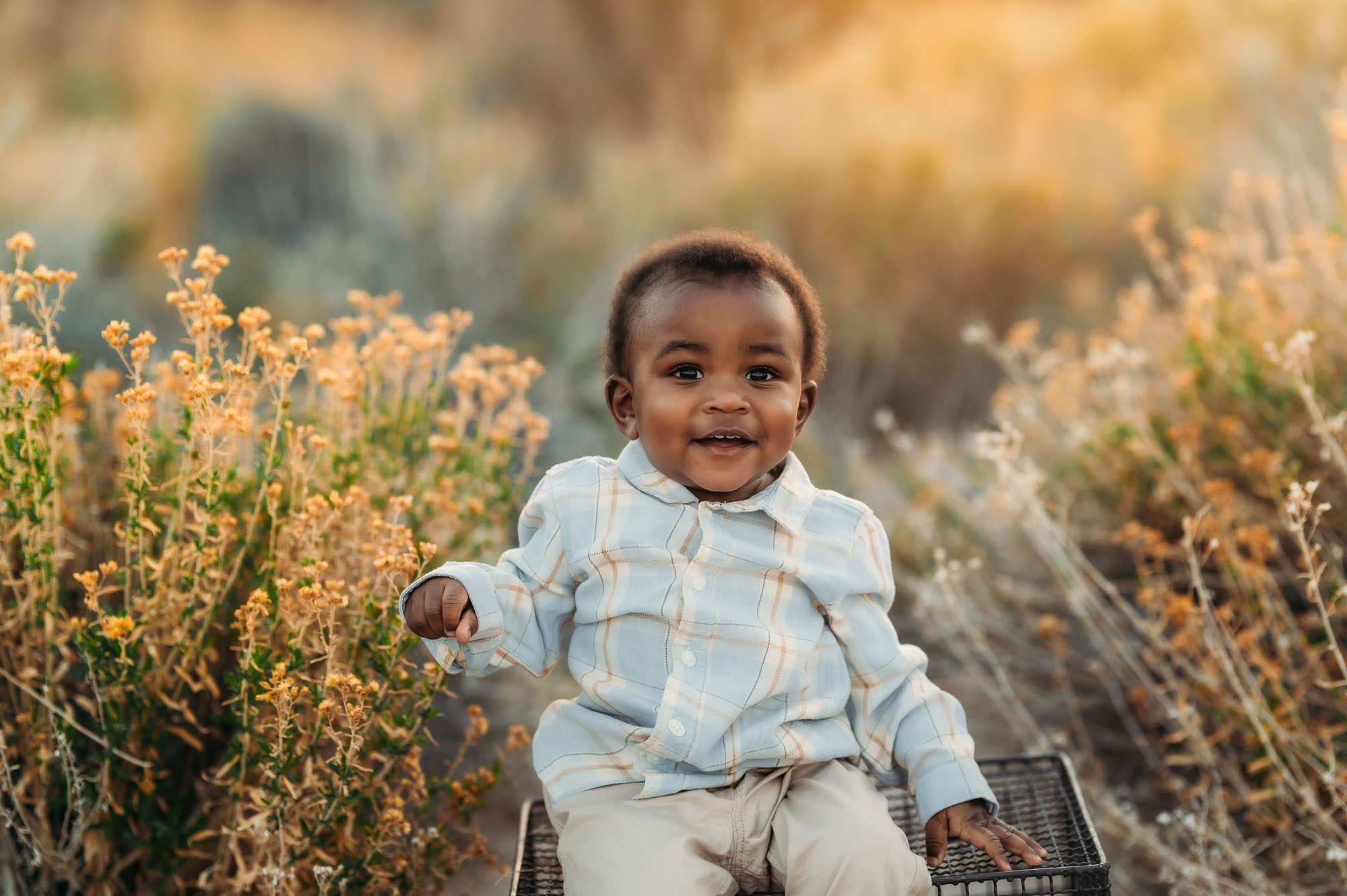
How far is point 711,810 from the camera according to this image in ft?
5.92

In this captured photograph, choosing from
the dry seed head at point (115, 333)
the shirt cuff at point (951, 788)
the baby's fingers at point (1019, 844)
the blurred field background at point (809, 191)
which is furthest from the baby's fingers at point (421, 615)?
the blurred field background at point (809, 191)

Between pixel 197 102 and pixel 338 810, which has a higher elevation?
pixel 197 102

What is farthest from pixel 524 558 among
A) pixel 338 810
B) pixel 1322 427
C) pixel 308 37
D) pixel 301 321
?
pixel 308 37

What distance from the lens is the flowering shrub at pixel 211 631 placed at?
1.90 meters

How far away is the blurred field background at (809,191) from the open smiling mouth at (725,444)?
158 centimetres

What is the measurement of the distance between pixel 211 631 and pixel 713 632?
1.01 metres

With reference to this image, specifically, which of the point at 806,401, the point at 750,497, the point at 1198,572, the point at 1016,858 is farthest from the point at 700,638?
the point at 1198,572

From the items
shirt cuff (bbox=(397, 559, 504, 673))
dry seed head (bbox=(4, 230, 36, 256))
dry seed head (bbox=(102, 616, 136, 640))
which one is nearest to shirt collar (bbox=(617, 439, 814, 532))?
shirt cuff (bbox=(397, 559, 504, 673))

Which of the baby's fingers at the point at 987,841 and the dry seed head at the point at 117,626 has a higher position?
the dry seed head at the point at 117,626

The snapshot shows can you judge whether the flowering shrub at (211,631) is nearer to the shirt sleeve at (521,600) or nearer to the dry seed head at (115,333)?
the dry seed head at (115,333)

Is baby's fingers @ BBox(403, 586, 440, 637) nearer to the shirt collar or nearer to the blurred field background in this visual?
the shirt collar

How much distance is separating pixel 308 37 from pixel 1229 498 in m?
11.7

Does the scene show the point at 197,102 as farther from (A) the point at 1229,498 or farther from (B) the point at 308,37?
(A) the point at 1229,498

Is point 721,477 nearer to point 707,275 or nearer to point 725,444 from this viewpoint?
point 725,444
